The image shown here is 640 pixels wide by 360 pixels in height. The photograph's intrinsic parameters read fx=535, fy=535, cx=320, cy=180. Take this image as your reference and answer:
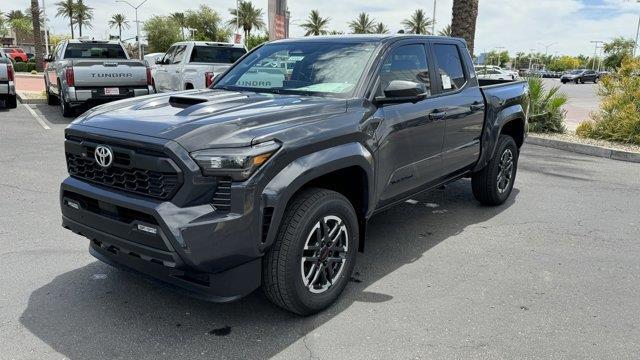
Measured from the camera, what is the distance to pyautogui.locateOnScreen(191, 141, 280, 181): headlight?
9.46ft

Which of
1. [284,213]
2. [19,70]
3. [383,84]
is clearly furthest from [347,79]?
[19,70]

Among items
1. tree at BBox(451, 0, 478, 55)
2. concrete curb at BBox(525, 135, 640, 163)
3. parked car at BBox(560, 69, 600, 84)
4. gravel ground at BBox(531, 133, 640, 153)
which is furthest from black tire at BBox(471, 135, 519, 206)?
parked car at BBox(560, 69, 600, 84)

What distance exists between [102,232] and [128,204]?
350 millimetres

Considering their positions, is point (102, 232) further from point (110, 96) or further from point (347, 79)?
point (110, 96)

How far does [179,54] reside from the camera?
13.2 m

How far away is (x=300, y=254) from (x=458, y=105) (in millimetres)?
2501

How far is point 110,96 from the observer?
11.9 meters

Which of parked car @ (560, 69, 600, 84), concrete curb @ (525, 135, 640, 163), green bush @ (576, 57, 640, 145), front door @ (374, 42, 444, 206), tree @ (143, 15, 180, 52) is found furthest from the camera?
tree @ (143, 15, 180, 52)

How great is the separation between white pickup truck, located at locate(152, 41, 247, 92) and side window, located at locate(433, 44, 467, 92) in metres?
7.16

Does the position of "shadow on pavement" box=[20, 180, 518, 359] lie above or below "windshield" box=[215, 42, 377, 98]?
below

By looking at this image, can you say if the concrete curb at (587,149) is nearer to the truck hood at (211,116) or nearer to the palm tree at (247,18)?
the truck hood at (211,116)

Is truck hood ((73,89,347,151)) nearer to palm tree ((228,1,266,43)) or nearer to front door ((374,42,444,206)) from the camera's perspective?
front door ((374,42,444,206))

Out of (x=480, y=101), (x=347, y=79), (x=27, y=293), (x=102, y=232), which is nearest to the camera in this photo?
(x=102, y=232)

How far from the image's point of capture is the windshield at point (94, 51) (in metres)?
13.8
